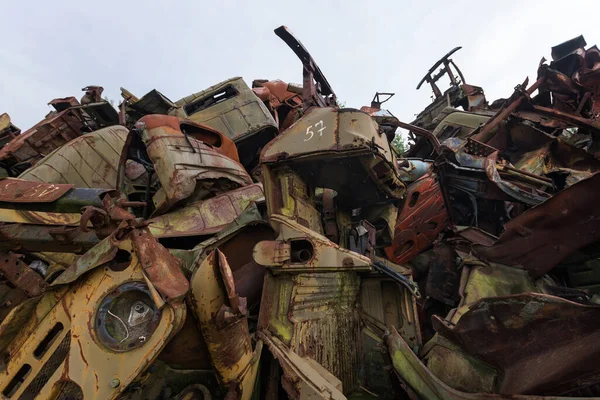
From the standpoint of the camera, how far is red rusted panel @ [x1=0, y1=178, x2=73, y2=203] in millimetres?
1833

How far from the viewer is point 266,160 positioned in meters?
2.74

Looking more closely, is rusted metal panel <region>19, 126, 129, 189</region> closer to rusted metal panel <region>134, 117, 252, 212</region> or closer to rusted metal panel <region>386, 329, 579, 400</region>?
rusted metal panel <region>134, 117, 252, 212</region>

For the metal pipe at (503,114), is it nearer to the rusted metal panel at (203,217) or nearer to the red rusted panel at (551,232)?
the red rusted panel at (551,232)

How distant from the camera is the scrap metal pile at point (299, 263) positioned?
1510 millimetres

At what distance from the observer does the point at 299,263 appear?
2.24 meters

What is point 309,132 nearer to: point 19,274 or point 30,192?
point 30,192

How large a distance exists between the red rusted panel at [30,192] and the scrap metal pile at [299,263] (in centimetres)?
1

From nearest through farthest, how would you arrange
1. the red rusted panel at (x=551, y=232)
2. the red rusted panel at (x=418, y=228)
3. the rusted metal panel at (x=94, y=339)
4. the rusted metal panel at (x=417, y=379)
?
the rusted metal panel at (x=94, y=339) < the rusted metal panel at (x=417, y=379) < the red rusted panel at (x=551, y=232) < the red rusted panel at (x=418, y=228)

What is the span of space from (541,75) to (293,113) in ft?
Result: 14.8

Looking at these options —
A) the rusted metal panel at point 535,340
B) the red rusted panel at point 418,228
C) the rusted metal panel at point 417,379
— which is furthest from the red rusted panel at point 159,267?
the red rusted panel at point 418,228

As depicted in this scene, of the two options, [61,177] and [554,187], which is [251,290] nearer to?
[61,177]

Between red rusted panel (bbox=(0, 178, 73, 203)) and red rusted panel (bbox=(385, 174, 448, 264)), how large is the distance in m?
3.43

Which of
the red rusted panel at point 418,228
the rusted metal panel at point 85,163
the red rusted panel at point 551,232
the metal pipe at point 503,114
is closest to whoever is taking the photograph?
the red rusted panel at point 551,232

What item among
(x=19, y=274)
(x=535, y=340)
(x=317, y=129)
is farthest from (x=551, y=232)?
(x=19, y=274)
